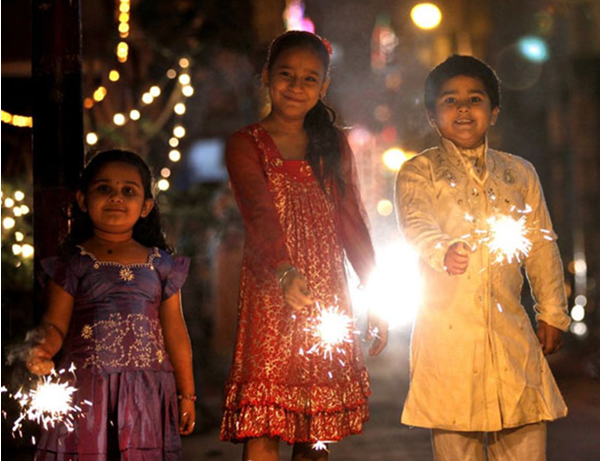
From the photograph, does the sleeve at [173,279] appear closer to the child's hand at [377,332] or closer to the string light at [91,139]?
the child's hand at [377,332]

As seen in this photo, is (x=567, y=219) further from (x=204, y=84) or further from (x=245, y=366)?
(x=245, y=366)

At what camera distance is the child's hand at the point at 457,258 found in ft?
11.7

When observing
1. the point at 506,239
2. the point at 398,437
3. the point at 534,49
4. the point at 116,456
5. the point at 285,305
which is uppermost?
the point at 534,49

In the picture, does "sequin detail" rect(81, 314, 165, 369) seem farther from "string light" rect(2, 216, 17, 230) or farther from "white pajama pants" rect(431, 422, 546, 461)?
"string light" rect(2, 216, 17, 230)

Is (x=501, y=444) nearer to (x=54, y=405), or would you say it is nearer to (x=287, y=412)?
(x=287, y=412)

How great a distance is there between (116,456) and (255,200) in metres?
1.19

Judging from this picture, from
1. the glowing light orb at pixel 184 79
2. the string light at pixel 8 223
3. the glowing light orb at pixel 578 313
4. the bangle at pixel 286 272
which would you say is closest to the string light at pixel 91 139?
the string light at pixel 8 223

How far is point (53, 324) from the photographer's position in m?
3.76

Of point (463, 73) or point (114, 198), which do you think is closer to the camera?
point (114, 198)

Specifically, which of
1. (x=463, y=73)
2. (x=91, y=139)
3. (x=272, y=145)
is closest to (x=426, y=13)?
(x=91, y=139)

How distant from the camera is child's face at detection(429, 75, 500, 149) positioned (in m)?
4.07

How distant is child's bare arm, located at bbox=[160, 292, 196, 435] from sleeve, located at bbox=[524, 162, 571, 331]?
1562mm

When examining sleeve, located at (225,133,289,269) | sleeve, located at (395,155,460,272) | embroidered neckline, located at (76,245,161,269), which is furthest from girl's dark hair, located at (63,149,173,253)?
sleeve, located at (395,155,460,272)

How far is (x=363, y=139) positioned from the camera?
12.6 metres
